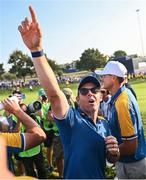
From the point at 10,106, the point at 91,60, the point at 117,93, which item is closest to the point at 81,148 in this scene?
the point at 10,106

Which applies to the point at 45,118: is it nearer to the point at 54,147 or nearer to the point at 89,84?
the point at 54,147

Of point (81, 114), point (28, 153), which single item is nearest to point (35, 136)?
point (81, 114)

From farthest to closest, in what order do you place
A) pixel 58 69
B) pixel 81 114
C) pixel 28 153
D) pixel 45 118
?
pixel 58 69, pixel 45 118, pixel 28 153, pixel 81 114

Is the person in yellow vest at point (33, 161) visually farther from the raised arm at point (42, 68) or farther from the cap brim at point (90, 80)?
the raised arm at point (42, 68)

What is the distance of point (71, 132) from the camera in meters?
2.96

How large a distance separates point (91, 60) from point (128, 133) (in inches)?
3492

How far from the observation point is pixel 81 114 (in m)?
3.17

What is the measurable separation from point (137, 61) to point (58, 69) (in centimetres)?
2117

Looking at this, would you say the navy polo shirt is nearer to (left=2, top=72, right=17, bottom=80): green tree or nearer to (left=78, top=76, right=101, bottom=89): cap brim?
(left=78, top=76, right=101, bottom=89): cap brim

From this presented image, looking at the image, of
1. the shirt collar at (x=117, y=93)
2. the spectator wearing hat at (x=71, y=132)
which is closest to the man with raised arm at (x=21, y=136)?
the spectator wearing hat at (x=71, y=132)

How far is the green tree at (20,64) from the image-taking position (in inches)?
3374

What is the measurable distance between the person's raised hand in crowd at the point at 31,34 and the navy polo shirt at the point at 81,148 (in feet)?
Answer: 1.86

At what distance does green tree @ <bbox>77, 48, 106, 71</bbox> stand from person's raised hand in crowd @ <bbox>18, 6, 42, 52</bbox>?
89046 millimetres

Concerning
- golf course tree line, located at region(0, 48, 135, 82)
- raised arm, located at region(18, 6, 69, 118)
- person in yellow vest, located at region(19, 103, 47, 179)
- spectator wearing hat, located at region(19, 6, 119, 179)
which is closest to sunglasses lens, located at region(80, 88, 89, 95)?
spectator wearing hat, located at region(19, 6, 119, 179)
